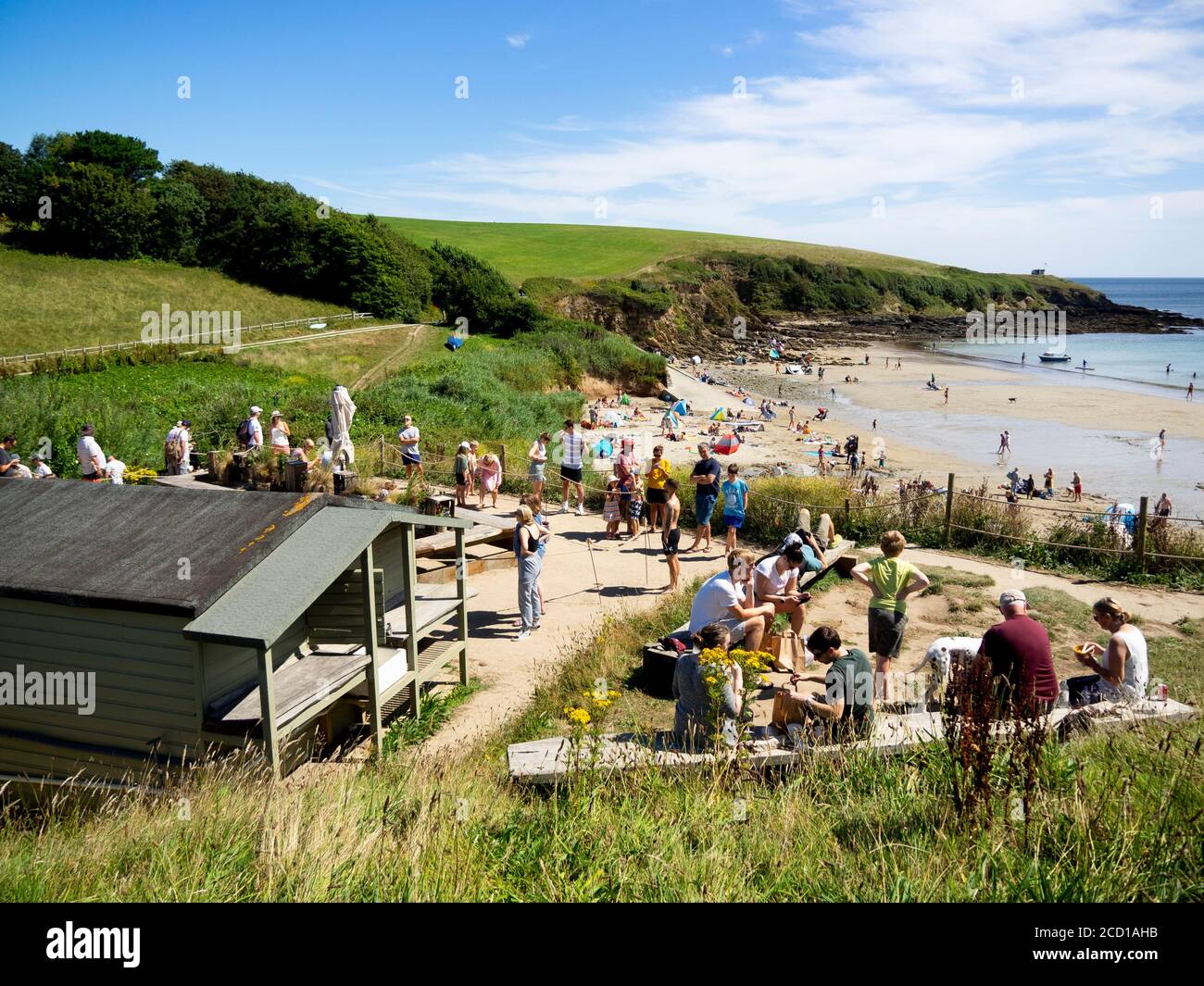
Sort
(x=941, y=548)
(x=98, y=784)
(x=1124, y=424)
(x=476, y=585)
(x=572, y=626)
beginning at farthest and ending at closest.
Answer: (x=1124, y=424) < (x=941, y=548) < (x=476, y=585) < (x=572, y=626) < (x=98, y=784)

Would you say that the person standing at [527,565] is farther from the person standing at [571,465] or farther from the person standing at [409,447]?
the person standing at [409,447]

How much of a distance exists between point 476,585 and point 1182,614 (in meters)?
9.72

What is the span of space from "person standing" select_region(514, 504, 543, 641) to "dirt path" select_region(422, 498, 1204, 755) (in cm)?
23

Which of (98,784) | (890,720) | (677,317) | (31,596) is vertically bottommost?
(98,784)

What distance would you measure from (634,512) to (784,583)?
246 inches

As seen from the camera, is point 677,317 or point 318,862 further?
point 677,317

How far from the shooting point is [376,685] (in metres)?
7.80

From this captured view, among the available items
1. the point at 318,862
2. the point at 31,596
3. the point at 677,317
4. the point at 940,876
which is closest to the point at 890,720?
the point at 940,876

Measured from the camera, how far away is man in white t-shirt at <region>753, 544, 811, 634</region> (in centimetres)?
915

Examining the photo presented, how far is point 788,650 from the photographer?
9.06 meters

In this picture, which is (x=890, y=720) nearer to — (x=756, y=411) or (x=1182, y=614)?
(x=1182, y=614)

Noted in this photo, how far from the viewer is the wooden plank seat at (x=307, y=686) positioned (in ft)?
22.3

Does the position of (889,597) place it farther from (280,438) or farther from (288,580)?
(280,438)

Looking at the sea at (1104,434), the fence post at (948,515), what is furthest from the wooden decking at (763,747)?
the sea at (1104,434)
